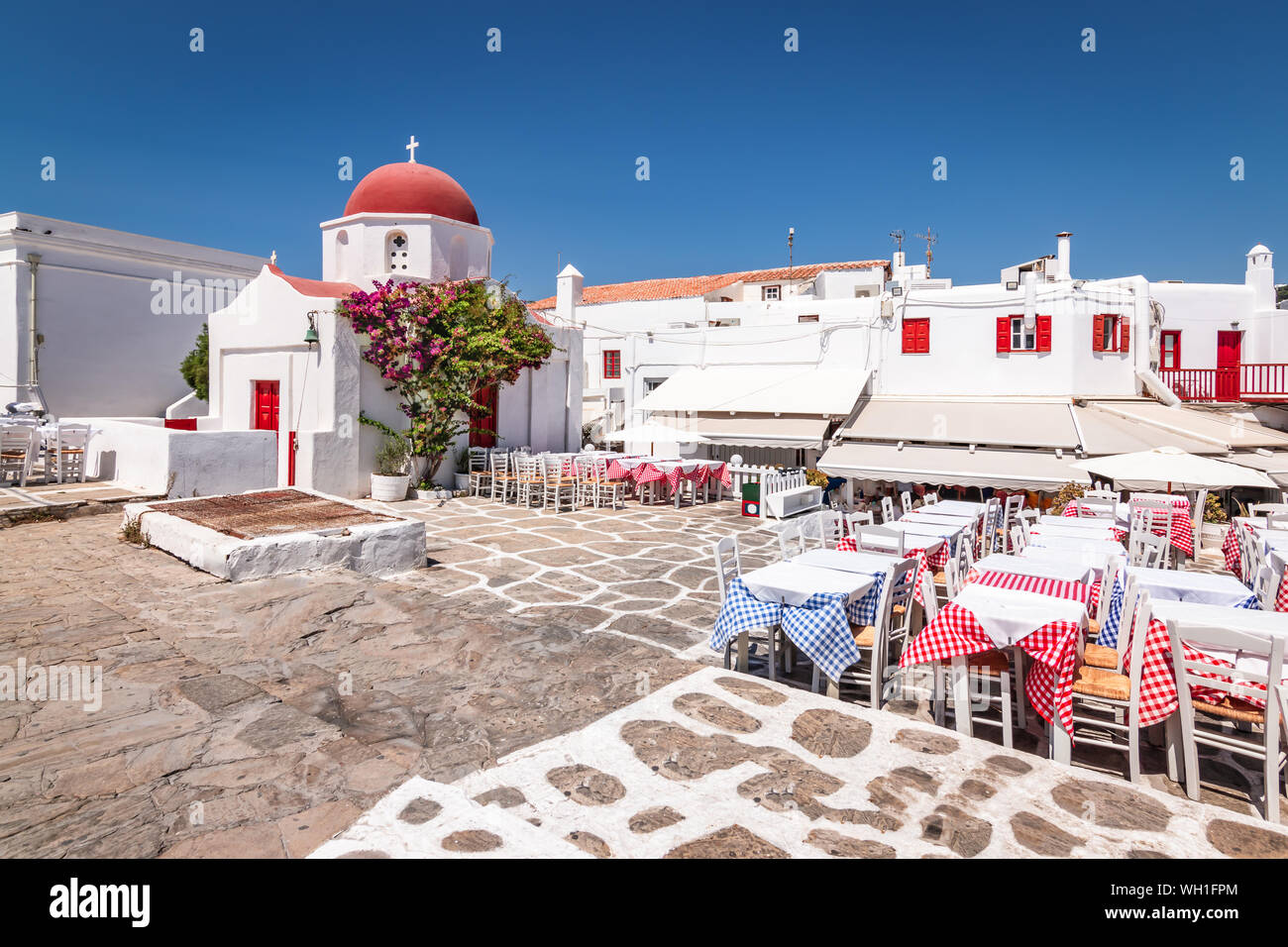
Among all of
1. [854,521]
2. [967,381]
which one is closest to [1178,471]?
[854,521]

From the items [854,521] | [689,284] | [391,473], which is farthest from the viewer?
[689,284]

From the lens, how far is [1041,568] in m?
6.64

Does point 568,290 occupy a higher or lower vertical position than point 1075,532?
higher

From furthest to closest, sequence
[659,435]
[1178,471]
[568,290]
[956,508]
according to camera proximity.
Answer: [568,290] < [659,435] < [956,508] < [1178,471]

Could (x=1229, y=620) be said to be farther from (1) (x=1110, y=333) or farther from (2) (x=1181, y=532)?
(1) (x=1110, y=333)

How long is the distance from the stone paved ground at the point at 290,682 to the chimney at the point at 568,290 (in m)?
19.7

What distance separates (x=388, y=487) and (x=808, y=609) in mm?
12806

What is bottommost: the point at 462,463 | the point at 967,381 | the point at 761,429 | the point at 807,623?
the point at 807,623

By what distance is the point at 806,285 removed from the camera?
38562 millimetres

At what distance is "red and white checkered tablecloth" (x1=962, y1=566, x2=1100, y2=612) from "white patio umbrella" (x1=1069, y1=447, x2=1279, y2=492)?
5.08m

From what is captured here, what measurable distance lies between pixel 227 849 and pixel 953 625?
14.1 feet
